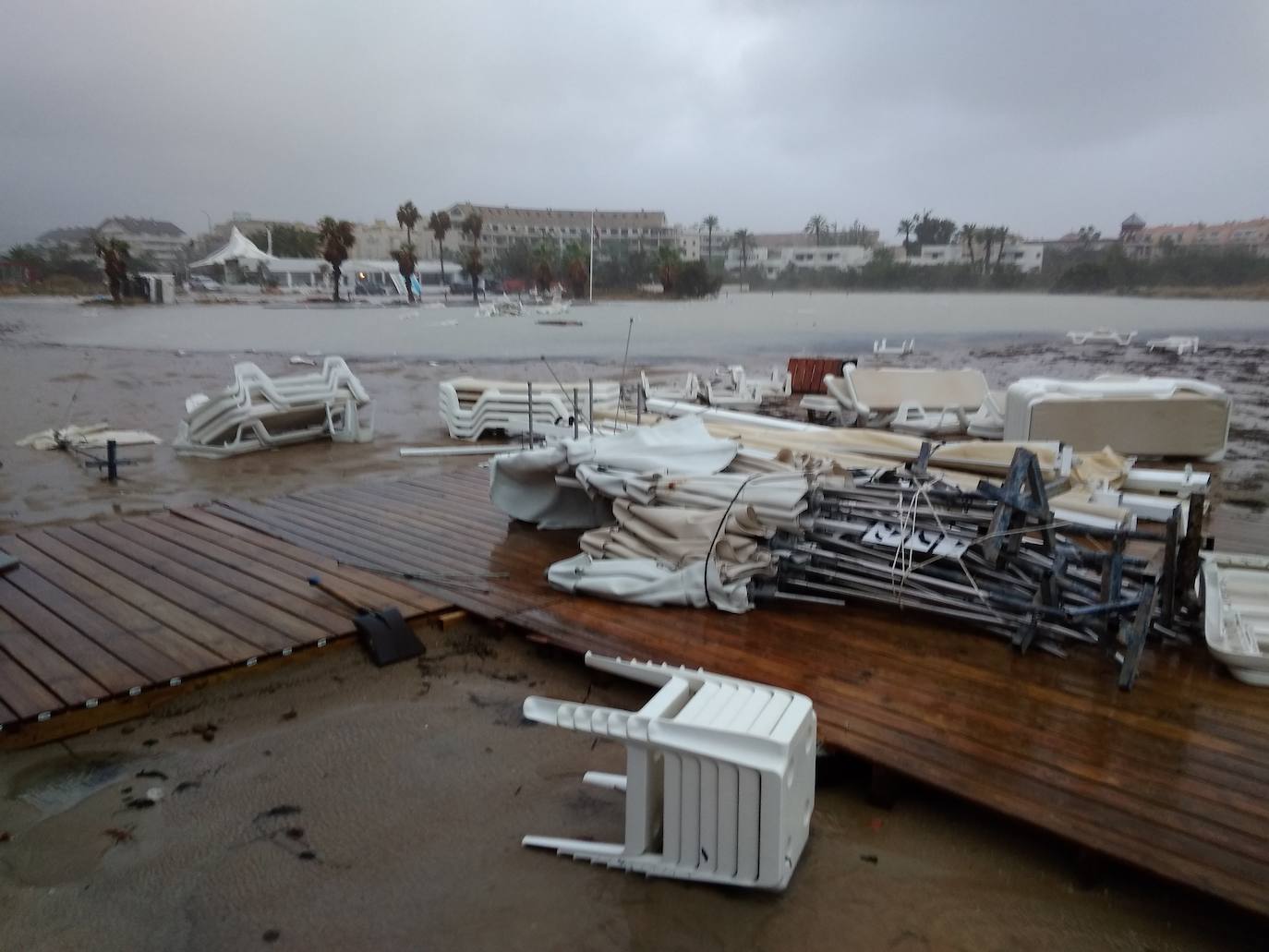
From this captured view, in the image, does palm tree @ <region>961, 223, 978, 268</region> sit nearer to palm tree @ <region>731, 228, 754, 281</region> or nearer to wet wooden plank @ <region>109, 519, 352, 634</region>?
palm tree @ <region>731, 228, 754, 281</region>

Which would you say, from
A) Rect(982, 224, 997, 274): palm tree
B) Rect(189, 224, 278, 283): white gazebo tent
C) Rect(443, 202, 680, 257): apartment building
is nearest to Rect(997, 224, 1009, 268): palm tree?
Rect(982, 224, 997, 274): palm tree

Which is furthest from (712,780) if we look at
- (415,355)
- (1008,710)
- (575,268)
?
(575,268)

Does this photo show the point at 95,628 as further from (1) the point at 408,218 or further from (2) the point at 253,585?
(1) the point at 408,218

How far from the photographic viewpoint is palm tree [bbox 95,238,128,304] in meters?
41.1

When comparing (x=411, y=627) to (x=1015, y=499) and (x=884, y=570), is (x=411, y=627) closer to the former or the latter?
(x=884, y=570)

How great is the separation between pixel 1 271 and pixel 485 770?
148 feet

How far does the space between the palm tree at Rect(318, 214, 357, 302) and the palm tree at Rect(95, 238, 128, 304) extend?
1140cm

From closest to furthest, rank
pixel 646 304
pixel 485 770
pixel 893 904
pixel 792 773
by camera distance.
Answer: pixel 792 773
pixel 893 904
pixel 485 770
pixel 646 304

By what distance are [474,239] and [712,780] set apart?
201ft

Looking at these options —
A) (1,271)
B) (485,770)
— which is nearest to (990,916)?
(485,770)

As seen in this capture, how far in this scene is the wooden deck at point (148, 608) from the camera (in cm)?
379

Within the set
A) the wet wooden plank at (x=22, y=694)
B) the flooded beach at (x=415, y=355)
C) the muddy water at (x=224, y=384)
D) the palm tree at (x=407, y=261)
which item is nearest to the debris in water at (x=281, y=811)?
the wet wooden plank at (x=22, y=694)

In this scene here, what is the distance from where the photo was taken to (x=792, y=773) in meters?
2.39

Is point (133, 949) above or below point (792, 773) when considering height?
below
